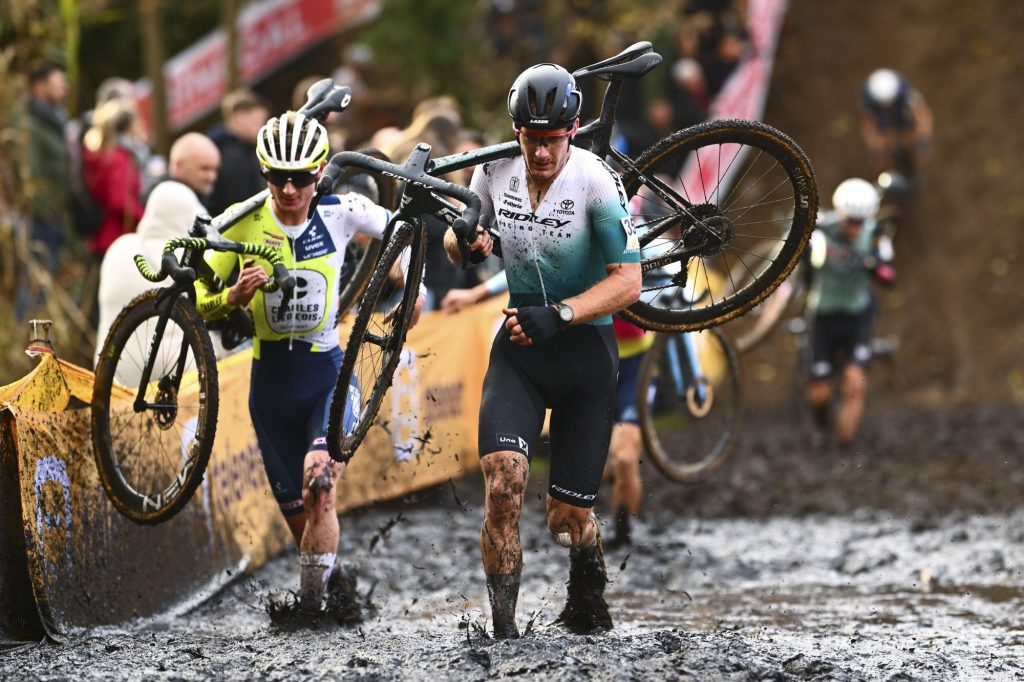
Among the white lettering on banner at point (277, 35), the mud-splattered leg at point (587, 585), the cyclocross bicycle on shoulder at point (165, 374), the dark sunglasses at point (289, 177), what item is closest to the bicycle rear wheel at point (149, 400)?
the cyclocross bicycle on shoulder at point (165, 374)

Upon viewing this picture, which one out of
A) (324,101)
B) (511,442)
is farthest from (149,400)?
(511,442)

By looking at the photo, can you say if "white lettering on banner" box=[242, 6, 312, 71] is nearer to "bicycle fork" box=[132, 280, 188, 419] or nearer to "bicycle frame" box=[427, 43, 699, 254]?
"bicycle fork" box=[132, 280, 188, 419]

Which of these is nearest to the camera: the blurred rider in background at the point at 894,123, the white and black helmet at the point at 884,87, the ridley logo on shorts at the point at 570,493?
the ridley logo on shorts at the point at 570,493

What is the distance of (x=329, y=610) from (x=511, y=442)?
1690 millimetres

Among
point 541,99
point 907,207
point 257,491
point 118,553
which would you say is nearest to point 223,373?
point 257,491

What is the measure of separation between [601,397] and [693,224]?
992mm

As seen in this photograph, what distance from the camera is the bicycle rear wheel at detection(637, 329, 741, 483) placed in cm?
1085

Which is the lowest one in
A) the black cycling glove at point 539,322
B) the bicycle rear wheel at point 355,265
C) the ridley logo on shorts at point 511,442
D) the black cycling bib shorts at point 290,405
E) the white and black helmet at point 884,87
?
the ridley logo on shorts at point 511,442

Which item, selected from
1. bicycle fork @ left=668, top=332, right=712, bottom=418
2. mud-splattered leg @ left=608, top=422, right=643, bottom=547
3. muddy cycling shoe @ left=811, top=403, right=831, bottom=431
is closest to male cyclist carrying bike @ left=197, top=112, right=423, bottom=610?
mud-splattered leg @ left=608, top=422, right=643, bottom=547

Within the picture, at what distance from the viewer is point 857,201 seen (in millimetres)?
14680

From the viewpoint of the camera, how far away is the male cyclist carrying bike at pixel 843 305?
15.0 metres

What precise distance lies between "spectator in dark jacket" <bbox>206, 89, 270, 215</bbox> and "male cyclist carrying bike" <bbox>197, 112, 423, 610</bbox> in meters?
2.59

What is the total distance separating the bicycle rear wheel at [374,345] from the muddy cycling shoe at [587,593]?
126 centimetres

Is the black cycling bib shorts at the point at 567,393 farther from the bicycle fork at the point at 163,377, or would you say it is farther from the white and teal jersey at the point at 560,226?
the bicycle fork at the point at 163,377
